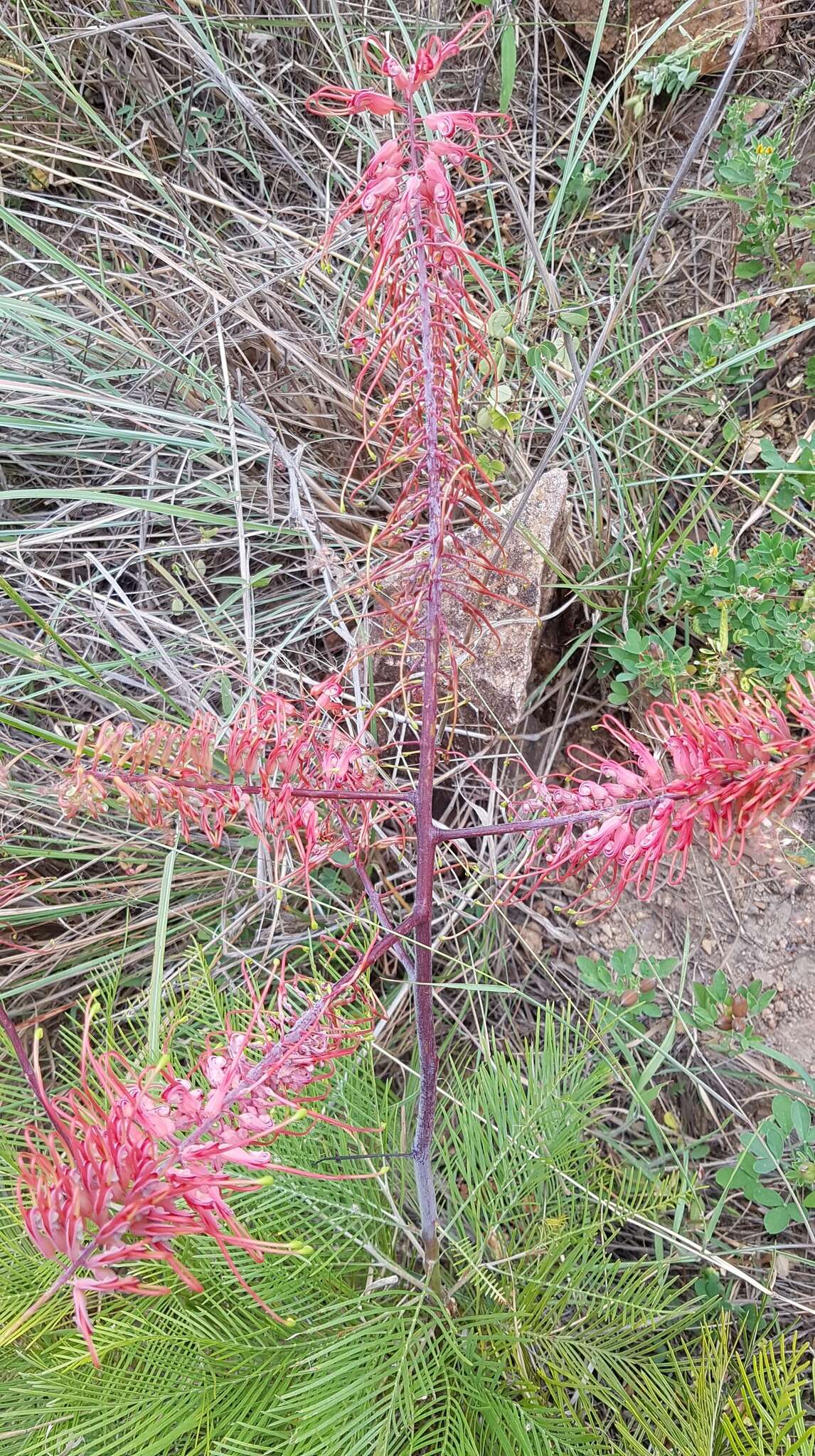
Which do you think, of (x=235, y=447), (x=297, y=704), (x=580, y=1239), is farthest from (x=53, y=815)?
(x=580, y=1239)

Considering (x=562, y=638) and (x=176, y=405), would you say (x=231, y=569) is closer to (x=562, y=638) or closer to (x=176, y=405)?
(x=176, y=405)

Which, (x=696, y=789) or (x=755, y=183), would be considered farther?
(x=755, y=183)

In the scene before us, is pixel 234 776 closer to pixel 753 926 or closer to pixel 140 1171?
pixel 140 1171

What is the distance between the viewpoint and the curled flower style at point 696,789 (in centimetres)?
42

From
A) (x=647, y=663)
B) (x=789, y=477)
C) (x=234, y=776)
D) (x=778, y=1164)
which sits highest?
(x=234, y=776)

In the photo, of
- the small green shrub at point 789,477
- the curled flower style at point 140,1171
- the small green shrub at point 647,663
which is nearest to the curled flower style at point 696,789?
the curled flower style at point 140,1171

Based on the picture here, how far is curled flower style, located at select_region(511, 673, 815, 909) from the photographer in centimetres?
42

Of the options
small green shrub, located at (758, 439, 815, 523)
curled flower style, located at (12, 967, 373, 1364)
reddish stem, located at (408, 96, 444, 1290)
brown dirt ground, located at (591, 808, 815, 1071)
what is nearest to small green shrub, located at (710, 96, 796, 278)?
small green shrub, located at (758, 439, 815, 523)

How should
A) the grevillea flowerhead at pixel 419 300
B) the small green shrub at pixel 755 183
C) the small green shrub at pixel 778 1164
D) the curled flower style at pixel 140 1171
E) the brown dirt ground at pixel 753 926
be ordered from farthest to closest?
the small green shrub at pixel 755 183
the brown dirt ground at pixel 753 926
the small green shrub at pixel 778 1164
the grevillea flowerhead at pixel 419 300
the curled flower style at pixel 140 1171

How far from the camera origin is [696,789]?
43 cm

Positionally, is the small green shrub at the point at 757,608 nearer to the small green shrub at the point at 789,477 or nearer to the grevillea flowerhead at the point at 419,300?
the small green shrub at the point at 789,477

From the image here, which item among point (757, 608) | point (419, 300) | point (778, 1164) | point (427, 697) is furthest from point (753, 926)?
point (419, 300)

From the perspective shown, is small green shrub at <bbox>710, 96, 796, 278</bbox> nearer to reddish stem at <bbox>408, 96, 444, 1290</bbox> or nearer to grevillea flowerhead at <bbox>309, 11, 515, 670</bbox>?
grevillea flowerhead at <bbox>309, 11, 515, 670</bbox>

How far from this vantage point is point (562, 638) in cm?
131
